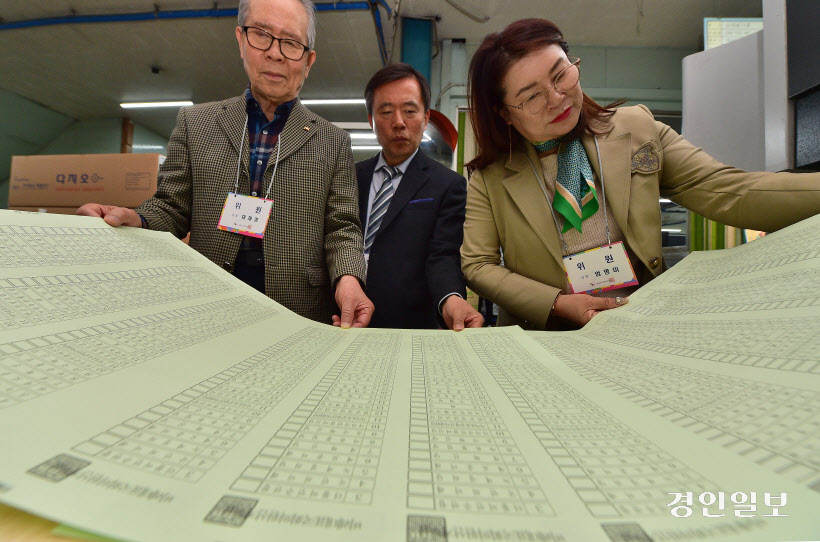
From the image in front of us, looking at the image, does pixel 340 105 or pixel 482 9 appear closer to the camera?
pixel 482 9

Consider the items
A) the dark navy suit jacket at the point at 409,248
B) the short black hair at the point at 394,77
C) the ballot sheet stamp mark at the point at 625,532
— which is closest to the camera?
the ballot sheet stamp mark at the point at 625,532

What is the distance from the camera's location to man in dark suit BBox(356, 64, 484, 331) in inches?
47.3

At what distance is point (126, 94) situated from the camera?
4.94m

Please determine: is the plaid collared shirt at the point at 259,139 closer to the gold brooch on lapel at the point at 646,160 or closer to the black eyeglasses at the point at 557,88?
the black eyeglasses at the point at 557,88

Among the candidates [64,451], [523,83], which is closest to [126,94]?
[523,83]

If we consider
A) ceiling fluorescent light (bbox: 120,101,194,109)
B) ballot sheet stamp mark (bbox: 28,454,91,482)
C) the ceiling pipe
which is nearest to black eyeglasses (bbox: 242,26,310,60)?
ballot sheet stamp mark (bbox: 28,454,91,482)

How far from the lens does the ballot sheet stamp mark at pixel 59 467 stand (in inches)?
6.5

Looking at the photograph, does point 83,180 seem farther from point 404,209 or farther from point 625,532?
point 625,532

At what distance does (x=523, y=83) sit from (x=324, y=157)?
1.69ft

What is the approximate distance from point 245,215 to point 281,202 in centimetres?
9

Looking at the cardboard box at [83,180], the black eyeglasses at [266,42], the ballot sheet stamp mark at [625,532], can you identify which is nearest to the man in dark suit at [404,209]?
the black eyeglasses at [266,42]

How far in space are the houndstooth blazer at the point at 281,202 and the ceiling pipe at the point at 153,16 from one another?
2.75 metres

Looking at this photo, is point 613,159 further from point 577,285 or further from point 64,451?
point 64,451

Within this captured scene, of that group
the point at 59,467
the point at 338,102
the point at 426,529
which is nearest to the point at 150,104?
the point at 338,102
